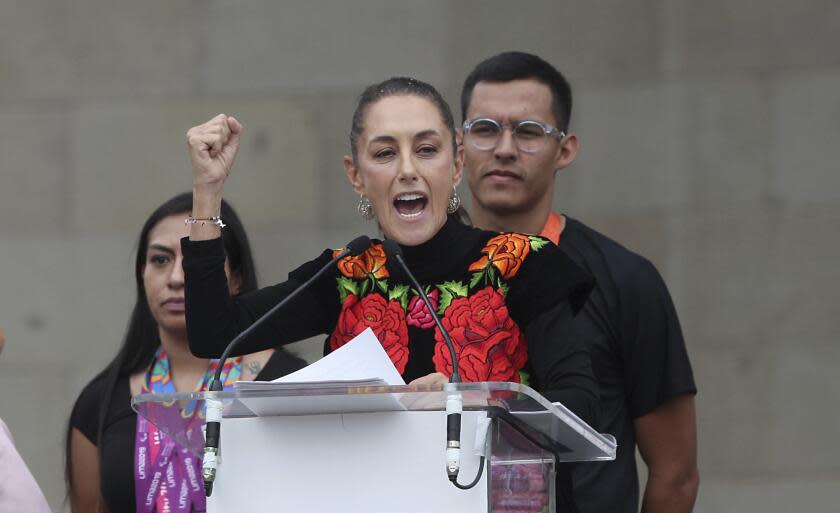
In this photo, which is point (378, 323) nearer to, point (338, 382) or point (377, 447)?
point (377, 447)

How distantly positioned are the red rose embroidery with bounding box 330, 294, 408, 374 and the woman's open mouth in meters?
0.19

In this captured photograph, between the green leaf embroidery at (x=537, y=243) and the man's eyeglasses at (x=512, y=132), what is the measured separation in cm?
125

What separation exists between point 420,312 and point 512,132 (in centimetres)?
148

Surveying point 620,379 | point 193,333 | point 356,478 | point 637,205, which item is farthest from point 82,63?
point 356,478

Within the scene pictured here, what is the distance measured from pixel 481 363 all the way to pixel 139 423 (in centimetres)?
Answer: 159

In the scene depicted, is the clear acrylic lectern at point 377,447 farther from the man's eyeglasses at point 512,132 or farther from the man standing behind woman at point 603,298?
the man's eyeglasses at point 512,132

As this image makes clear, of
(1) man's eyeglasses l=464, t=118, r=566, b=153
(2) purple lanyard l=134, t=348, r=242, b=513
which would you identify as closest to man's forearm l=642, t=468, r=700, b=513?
(1) man's eyeglasses l=464, t=118, r=566, b=153

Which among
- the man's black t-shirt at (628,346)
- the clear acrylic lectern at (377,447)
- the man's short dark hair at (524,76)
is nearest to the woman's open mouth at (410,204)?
the clear acrylic lectern at (377,447)

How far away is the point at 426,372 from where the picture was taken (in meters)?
3.19

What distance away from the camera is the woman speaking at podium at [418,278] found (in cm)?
318

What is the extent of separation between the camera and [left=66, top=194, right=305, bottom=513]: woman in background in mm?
4395

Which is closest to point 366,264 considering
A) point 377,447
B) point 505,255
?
point 505,255

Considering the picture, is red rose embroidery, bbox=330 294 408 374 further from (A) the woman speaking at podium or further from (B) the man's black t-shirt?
(B) the man's black t-shirt

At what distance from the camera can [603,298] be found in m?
4.32
